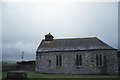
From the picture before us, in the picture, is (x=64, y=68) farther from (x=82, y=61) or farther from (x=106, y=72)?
(x=106, y=72)

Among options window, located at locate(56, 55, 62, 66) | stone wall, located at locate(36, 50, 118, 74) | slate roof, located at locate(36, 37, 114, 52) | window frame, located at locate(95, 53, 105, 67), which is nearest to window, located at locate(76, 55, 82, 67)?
stone wall, located at locate(36, 50, 118, 74)

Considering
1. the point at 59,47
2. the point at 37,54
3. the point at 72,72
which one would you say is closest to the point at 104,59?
the point at 72,72

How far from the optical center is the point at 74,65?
2114cm

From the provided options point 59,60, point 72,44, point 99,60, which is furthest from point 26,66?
point 99,60

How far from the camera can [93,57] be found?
20.7 metres

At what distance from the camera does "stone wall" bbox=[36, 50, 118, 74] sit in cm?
1995

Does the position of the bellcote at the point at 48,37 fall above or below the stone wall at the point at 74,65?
above

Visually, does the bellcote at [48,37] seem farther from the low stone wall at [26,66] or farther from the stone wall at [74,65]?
the low stone wall at [26,66]

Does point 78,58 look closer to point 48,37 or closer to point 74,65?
point 74,65

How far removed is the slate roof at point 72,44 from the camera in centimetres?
2162

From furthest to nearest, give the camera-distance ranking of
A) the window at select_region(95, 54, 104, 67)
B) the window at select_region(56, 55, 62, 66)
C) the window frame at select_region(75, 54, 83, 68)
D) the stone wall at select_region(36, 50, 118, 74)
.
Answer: the window at select_region(56, 55, 62, 66), the window frame at select_region(75, 54, 83, 68), the window at select_region(95, 54, 104, 67), the stone wall at select_region(36, 50, 118, 74)

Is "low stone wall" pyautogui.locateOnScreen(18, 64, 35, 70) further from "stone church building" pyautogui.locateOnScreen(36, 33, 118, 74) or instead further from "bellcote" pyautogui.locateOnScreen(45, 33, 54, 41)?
"bellcote" pyautogui.locateOnScreen(45, 33, 54, 41)

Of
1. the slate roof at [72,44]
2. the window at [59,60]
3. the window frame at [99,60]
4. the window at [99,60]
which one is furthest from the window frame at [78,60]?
the window at [59,60]

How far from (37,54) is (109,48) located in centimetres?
1450
